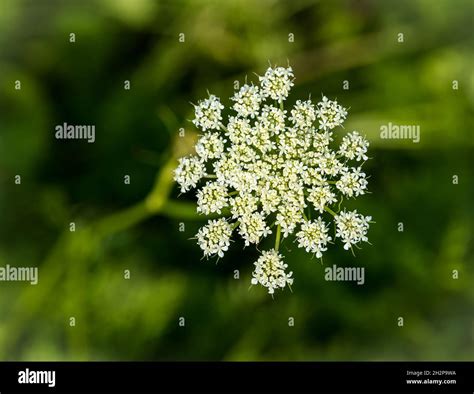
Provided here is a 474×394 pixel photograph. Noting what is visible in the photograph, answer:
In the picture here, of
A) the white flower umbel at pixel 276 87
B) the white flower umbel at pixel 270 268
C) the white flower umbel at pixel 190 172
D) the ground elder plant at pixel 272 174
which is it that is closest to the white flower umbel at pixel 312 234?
the ground elder plant at pixel 272 174

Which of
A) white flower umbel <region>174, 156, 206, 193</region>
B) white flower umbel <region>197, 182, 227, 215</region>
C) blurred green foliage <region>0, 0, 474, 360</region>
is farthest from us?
blurred green foliage <region>0, 0, 474, 360</region>

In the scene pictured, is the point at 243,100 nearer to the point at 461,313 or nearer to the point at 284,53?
the point at 284,53

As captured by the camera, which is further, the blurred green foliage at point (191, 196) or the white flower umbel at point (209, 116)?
the blurred green foliage at point (191, 196)

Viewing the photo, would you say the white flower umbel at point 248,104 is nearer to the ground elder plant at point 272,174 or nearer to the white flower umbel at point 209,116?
the ground elder plant at point 272,174

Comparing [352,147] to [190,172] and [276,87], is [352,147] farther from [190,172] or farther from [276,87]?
[190,172]

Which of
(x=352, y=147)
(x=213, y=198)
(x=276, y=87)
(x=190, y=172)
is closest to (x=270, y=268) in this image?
(x=213, y=198)

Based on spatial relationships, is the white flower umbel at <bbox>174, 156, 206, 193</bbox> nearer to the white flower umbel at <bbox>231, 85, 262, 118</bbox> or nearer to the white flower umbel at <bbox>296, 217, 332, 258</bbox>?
the white flower umbel at <bbox>231, 85, 262, 118</bbox>

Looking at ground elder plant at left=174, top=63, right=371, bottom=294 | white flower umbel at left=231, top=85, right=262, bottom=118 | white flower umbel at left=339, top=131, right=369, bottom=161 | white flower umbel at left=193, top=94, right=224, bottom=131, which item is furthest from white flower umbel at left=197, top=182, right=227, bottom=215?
white flower umbel at left=339, top=131, right=369, bottom=161

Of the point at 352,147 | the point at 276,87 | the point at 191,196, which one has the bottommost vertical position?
the point at 191,196
